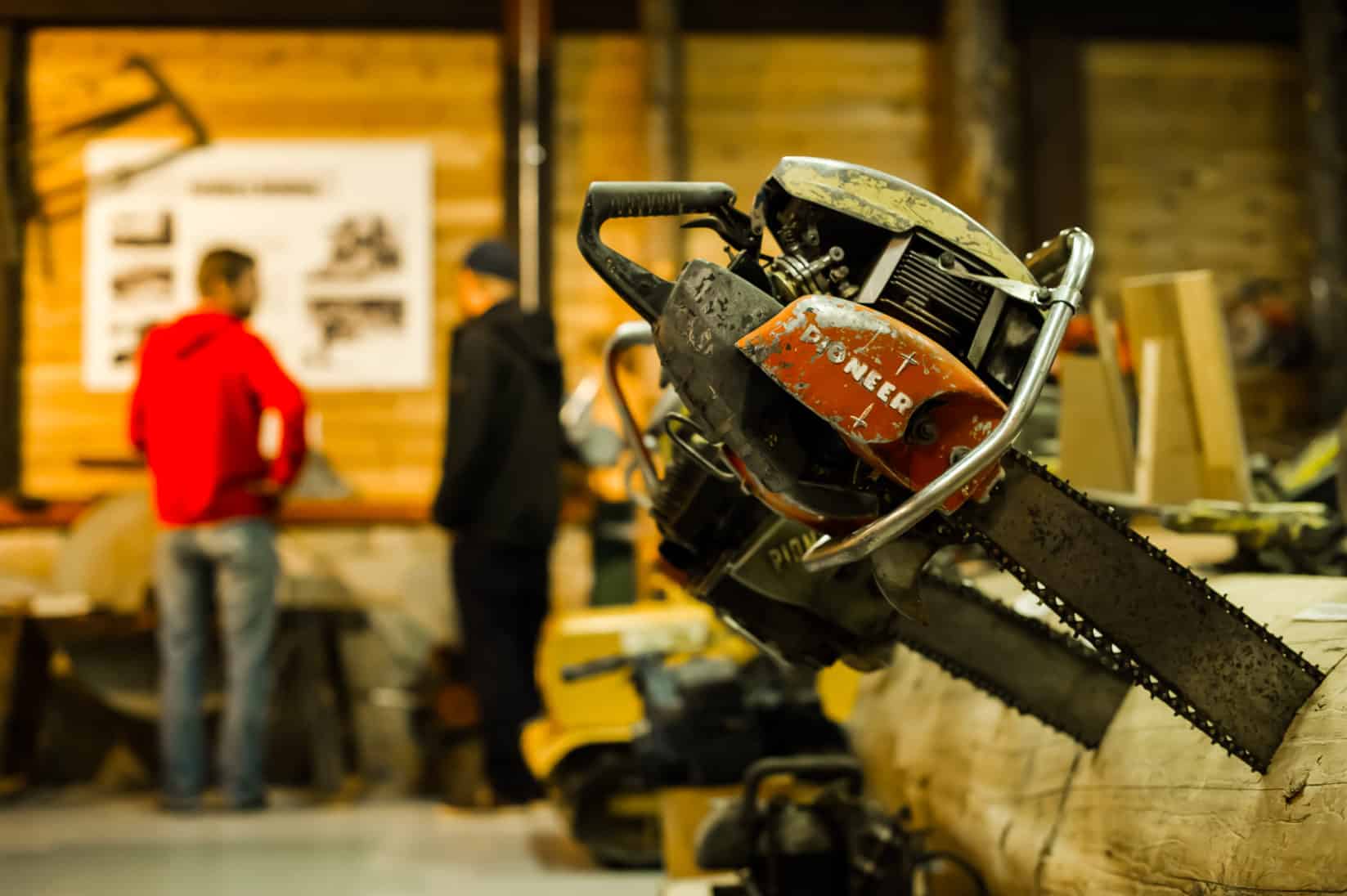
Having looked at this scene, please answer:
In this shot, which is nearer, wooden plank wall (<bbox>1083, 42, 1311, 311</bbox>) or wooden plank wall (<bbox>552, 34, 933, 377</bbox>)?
wooden plank wall (<bbox>552, 34, 933, 377</bbox>)

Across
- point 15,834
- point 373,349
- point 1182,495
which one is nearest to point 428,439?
point 373,349

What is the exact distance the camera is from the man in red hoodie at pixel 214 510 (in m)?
5.50

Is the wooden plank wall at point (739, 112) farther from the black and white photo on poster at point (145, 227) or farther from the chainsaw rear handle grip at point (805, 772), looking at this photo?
the chainsaw rear handle grip at point (805, 772)

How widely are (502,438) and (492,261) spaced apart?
0.70m

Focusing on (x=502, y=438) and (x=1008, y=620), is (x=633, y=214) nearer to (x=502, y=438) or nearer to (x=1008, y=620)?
(x=1008, y=620)

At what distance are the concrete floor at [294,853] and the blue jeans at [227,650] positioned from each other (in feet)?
0.56

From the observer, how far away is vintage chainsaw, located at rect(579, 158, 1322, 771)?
156cm

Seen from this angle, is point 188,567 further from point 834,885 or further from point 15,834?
point 834,885

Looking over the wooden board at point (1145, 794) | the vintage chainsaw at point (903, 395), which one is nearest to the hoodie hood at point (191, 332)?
the wooden board at point (1145, 794)

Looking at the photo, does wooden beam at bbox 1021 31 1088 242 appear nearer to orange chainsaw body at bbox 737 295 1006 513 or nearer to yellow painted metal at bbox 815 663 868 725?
yellow painted metal at bbox 815 663 868 725

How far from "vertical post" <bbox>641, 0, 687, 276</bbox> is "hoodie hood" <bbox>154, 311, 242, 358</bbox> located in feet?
6.74

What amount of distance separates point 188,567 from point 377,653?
110 centimetres

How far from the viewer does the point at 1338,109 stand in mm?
7047

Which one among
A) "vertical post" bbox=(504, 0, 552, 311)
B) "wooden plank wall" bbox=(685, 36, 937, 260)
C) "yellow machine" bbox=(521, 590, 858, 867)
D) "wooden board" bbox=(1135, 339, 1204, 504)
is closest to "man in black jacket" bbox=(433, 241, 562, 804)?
"yellow machine" bbox=(521, 590, 858, 867)
